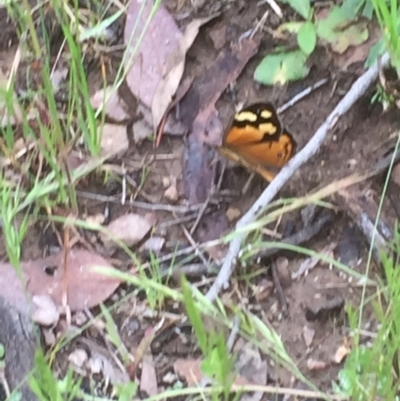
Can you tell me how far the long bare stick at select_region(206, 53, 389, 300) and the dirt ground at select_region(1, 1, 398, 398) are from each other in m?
0.06

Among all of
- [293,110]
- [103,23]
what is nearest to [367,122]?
[293,110]

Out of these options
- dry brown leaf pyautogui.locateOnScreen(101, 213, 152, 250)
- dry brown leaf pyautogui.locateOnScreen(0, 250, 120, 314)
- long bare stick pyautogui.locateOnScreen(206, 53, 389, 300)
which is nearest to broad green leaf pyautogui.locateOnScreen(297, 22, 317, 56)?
long bare stick pyautogui.locateOnScreen(206, 53, 389, 300)

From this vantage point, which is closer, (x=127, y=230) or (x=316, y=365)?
(x=316, y=365)

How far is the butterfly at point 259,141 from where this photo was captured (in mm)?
1656

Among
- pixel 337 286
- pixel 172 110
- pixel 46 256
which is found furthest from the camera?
pixel 172 110

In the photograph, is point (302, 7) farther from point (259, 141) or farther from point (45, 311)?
point (45, 311)

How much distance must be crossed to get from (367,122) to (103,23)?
69cm

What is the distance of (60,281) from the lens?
5.55 ft

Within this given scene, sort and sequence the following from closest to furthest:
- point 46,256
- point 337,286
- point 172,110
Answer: point 337,286 < point 46,256 < point 172,110

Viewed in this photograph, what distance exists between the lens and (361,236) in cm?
164

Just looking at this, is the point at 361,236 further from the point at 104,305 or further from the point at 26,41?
the point at 26,41

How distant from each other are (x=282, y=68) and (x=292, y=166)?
1.09 ft

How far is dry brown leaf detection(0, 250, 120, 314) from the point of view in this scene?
166 cm

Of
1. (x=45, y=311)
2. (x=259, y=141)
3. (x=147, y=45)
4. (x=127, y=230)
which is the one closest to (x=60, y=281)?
(x=45, y=311)
